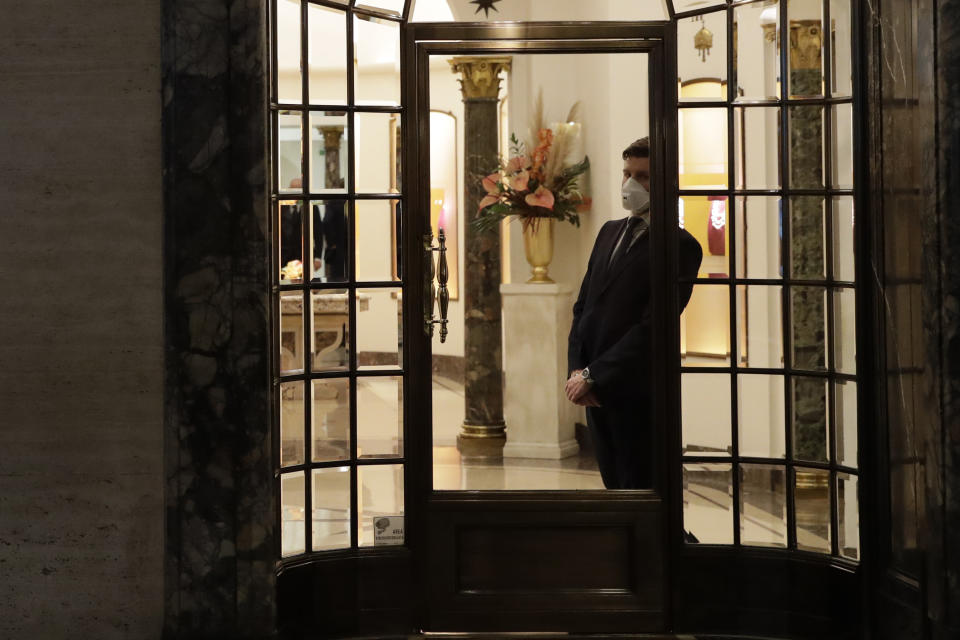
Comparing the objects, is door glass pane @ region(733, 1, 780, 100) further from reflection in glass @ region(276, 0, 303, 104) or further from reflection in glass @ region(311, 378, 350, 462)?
reflection in glass @ region(311, 378, 350, 462)

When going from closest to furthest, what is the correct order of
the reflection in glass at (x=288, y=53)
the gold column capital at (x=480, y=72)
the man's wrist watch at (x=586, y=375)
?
1. the reflection in glass at (x=288, y=53)
2. the man's wrist watch at (x=586, y=375)
3. the gold column capital at (x=480, y=72)

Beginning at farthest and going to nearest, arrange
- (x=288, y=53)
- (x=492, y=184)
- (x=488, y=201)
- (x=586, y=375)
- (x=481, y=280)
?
(x=481, y=280) → (x=488, y=201) → (x=492, y=184) → (x=586, y=375) → (x=288, y=53)

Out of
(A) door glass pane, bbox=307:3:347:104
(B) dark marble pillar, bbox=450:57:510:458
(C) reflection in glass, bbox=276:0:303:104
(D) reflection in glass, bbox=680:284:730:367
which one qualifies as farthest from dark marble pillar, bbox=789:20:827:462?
(B) dark marble pillar, bbox=450:57:510:458

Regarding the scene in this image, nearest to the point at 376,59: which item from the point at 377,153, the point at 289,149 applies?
the point at 377,153

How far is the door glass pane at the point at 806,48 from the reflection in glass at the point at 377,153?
54.5 inches

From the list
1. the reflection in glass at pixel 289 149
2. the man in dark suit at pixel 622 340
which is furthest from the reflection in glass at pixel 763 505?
the reflection in glass at pixel 289 149

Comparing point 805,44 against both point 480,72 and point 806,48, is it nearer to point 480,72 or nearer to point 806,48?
point 806,48

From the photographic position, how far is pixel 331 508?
3.57 m

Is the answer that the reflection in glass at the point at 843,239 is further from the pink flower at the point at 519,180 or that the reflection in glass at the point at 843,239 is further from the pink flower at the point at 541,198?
the pink flower at the point at 519,180

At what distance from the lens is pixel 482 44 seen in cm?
374

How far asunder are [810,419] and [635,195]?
1.05m

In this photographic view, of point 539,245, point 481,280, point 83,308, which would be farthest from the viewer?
point 481,280

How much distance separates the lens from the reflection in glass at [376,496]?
11.9 feet

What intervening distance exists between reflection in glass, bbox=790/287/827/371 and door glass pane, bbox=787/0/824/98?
2.23 feet
